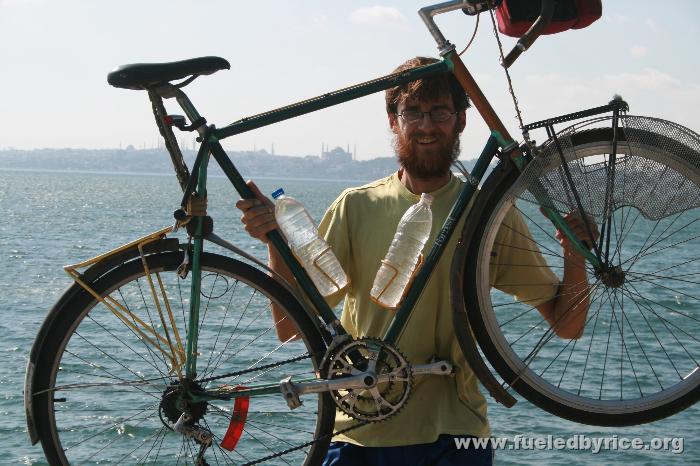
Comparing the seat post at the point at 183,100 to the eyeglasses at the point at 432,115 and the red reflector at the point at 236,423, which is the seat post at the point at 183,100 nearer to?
the eyeglasses at the point at 432,115

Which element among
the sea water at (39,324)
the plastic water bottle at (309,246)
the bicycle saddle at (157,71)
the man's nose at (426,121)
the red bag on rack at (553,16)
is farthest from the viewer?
the sea water at (39,324)

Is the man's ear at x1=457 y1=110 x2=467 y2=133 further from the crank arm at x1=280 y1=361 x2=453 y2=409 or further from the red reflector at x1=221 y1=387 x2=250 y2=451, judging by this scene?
the red reflector at x1=221 y1=387 x2=250 y2=451

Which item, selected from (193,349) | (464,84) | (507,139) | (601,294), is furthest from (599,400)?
(193,349)

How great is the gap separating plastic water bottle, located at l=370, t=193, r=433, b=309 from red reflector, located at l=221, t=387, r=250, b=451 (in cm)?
62

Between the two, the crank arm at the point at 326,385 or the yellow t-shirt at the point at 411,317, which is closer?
the crank arm at the point at 326,385

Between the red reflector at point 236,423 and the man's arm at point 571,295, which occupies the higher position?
the man's arm at point 571,295

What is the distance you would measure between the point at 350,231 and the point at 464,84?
0.77 m

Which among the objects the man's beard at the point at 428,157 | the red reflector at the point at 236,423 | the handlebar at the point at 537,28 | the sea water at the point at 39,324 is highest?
the handlebar at the point at 537,28

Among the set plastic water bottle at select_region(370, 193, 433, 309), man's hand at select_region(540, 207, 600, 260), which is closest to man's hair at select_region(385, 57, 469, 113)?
plastic water bottle at select_region(370, 193, 433, 309)

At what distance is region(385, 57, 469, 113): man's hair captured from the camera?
3.89 m

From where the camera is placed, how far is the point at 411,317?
13.0ft

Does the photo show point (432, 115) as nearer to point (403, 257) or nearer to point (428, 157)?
point (428, 157)

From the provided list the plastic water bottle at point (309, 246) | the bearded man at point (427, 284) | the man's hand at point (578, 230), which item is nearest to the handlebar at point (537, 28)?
the bearded man at point (427, 284)

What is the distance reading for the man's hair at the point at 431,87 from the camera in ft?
12.8
